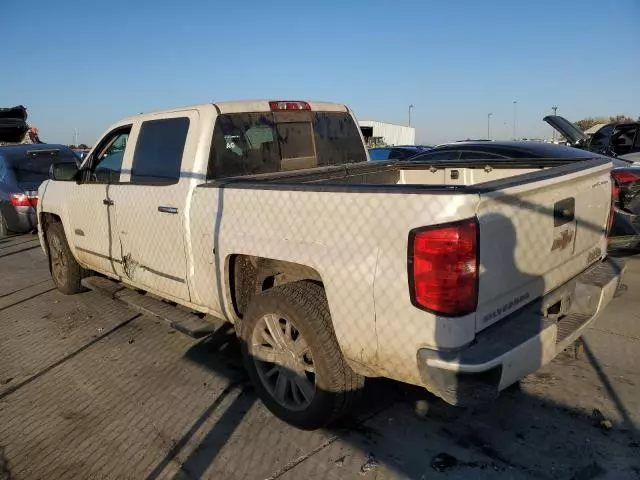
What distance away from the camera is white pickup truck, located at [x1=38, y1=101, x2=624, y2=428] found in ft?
7.94

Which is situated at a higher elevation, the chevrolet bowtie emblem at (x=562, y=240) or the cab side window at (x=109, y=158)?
the cab side window at (x=109, y=158)

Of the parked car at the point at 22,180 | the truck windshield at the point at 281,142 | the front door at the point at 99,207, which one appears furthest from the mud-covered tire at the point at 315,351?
the parked car at the point at 22,180

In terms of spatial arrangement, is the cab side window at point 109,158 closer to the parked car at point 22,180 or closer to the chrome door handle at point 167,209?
the chrome door handle at point 167,209

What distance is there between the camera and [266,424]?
337 cm

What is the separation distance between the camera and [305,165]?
469cm

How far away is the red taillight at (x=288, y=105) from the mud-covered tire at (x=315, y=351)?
1901mm

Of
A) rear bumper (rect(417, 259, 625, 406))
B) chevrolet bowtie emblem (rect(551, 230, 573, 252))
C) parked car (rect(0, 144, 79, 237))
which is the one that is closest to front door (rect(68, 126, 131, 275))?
rear bumper (rect(417, 259, 625, 406))

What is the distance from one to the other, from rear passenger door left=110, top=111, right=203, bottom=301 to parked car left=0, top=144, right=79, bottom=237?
21.0 ft

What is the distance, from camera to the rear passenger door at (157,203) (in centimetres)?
395

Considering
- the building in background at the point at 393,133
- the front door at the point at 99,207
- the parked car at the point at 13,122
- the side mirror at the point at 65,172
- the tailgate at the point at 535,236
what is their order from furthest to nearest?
the building in background at the point at 393,133
the parked car at the point at 13,122
the side mirror at the point at 65,172
the front door at the point at 99,207
the tailgate at the point at 535,236

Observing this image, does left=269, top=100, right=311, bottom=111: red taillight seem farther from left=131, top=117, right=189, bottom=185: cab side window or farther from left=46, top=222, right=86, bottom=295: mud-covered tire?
left=46, top=222, right=86, bottom=295: mud-covered tire

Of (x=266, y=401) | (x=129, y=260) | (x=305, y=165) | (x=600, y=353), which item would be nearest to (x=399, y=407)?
(x=266, y=401)

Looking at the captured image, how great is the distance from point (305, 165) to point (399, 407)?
88.5 inches

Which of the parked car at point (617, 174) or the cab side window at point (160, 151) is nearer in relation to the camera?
the cab side window at point (160, 151)
